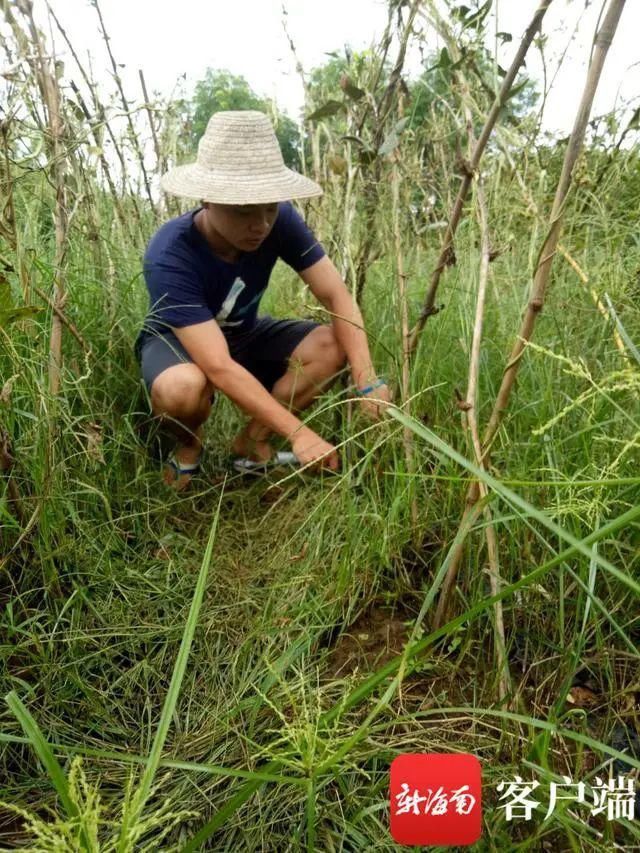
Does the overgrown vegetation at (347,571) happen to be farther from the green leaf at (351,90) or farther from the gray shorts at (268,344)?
the gray shorts at (268,344)

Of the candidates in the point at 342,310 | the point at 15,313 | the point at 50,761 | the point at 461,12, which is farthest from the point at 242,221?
the point at 50,761

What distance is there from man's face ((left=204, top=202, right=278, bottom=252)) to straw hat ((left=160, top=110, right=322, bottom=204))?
0.07 metres

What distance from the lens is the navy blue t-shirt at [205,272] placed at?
1668 mm

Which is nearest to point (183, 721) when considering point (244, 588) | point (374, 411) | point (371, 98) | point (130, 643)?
point (130, 643)

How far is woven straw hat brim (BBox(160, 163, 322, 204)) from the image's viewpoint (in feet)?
4.85

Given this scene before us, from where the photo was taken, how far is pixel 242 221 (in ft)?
5.27

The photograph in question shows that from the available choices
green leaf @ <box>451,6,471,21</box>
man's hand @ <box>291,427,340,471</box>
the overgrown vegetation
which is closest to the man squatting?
man's hand @ <box>291,427,340,471</box>

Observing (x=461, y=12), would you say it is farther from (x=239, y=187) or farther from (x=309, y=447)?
(x=309, y=447)

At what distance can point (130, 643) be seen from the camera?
3.85ft

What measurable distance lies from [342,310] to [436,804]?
1.43m

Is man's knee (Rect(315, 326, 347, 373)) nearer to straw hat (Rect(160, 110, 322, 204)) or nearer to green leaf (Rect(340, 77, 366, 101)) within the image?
straw hat (Rect(160, 110, 322, 204))

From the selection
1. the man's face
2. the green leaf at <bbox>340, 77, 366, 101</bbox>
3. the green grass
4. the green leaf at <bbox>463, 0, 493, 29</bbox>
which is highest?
the green leaf at <bbox>463, 0, 493, 29</bbox>

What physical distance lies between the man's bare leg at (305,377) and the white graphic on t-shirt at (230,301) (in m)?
0.28

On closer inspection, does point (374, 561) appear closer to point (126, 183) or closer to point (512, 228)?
point (512, 228)
